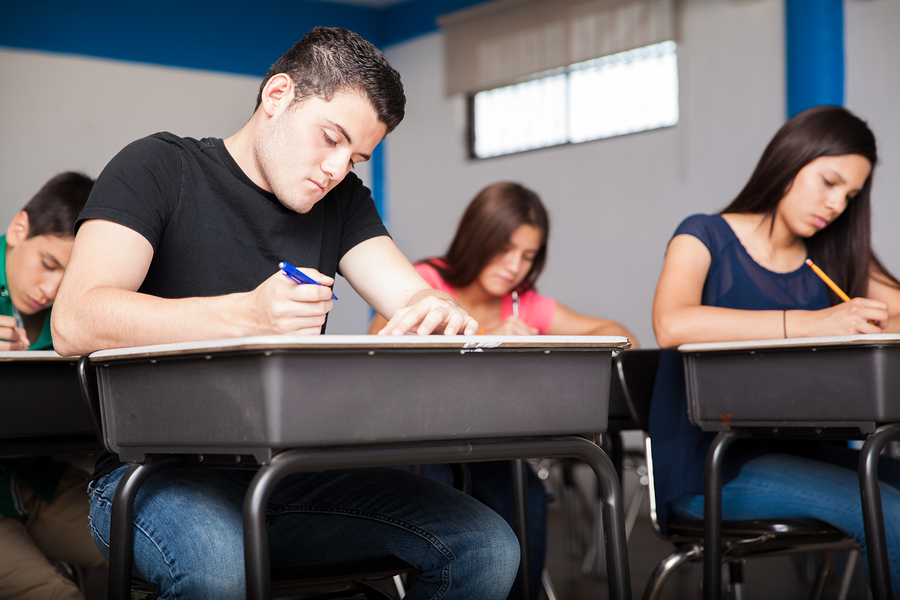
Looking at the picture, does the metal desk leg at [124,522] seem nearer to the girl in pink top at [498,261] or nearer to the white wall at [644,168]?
the girl in pink top at [498,261]

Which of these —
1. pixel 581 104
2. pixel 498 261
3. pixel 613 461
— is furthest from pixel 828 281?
pixel 581 104

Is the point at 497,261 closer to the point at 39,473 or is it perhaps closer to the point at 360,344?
the point at 39,473

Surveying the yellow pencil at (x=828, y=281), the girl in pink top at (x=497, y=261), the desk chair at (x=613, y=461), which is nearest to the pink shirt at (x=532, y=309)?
the girl in pink top at (x=497, y=261)

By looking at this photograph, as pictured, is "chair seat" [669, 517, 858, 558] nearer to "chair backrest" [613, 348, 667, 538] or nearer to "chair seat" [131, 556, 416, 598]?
"chair backrest" [613, 348, 667, 538]

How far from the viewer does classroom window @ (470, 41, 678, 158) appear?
15.4ft

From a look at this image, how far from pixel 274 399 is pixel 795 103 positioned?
365 cm

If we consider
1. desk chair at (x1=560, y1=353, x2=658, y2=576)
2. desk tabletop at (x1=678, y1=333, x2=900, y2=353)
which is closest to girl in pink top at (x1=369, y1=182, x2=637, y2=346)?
desk chair at (x1=560, y1=353, x2=658, y2=576)

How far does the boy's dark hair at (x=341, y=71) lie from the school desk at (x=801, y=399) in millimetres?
619

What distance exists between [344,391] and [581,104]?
4.41 metres

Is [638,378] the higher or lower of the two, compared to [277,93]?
lower

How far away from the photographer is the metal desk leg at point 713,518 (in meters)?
1.45

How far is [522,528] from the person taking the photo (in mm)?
1509

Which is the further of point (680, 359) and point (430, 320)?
point (680, 359)

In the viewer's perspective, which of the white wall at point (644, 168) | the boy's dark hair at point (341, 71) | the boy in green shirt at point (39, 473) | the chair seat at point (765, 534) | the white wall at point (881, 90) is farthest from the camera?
the white wall at point (644, 168)
